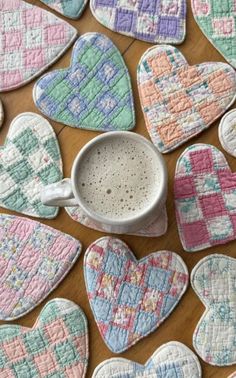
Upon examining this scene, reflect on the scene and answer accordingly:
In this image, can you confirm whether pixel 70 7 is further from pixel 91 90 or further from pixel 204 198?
pixel 204 198

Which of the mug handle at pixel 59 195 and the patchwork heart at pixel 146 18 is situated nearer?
the mug handle at pixel 59 195

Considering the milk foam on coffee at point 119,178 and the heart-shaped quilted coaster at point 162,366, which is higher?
the milk foam on coffee at point 119,178

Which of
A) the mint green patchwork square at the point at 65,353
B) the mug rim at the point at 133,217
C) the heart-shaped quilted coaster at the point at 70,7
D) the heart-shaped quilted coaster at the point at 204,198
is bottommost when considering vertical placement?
the mint green patchwork square at the point at 65,353

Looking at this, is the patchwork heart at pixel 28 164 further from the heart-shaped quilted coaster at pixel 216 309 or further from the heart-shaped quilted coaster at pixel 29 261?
the heart-shaped quilted coaster at pixel 216 309

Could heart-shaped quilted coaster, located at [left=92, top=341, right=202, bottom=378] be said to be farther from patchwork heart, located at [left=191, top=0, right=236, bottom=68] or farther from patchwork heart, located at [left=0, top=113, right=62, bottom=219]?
patchwork heart, located at [left=191, top=0, right=236, bottom=68]

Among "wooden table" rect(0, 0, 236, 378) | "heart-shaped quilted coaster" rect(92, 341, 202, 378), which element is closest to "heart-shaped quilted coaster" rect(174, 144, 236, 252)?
"wooden table" rect(0, 0, 236, 378)

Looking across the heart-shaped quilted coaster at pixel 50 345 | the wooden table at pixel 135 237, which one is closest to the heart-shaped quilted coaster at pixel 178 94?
the wooden table at pixel 135 237

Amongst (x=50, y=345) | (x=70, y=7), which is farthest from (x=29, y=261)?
(x=70, y=7)
